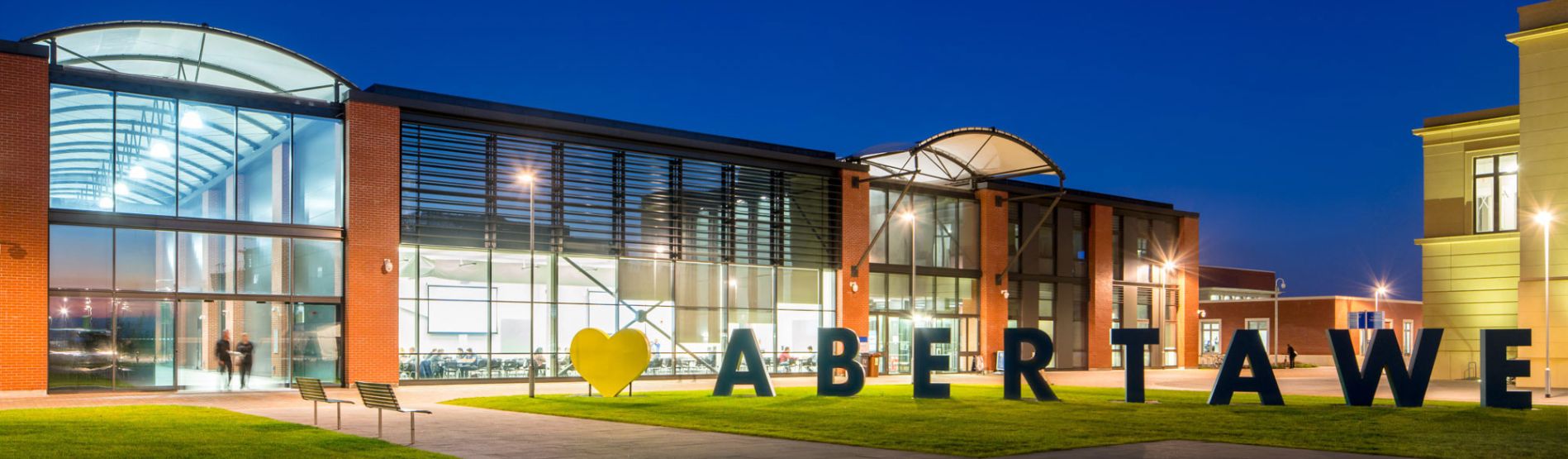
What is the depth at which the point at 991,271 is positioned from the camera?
48094 millimetres

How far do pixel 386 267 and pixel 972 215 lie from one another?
24337 millimetres

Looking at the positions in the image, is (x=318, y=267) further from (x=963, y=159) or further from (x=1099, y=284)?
(x=1099, y=284)

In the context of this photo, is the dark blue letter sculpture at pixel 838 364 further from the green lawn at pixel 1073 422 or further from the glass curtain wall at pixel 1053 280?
the glass curtain wall at pixel 1053 280

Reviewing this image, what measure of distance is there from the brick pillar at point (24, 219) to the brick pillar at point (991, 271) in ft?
104

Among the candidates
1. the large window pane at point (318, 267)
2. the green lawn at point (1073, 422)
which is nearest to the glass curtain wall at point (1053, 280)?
the green lawn at point (1073, 422)

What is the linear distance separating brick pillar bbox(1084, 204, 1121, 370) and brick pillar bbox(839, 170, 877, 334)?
1264 cm

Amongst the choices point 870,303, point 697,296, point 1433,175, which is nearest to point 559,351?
point 697,296

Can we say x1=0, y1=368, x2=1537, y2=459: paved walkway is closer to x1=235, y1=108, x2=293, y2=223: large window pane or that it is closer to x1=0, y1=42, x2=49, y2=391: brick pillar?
x1=0, y1=42, x2=49, y2=391: brick pillar

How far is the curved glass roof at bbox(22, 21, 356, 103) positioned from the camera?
96.4 ft

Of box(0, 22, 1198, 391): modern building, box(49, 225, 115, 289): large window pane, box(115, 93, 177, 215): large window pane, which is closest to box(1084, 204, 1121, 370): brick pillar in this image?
box(0, 22, 1198, 391): modern building

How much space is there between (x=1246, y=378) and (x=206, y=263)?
2407 centimetres

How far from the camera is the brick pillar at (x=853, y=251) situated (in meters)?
42.8

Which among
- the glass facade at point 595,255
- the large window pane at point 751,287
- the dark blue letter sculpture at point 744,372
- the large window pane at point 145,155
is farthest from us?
the large window pane at point 751,287

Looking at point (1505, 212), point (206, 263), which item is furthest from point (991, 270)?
point (206, 263)
